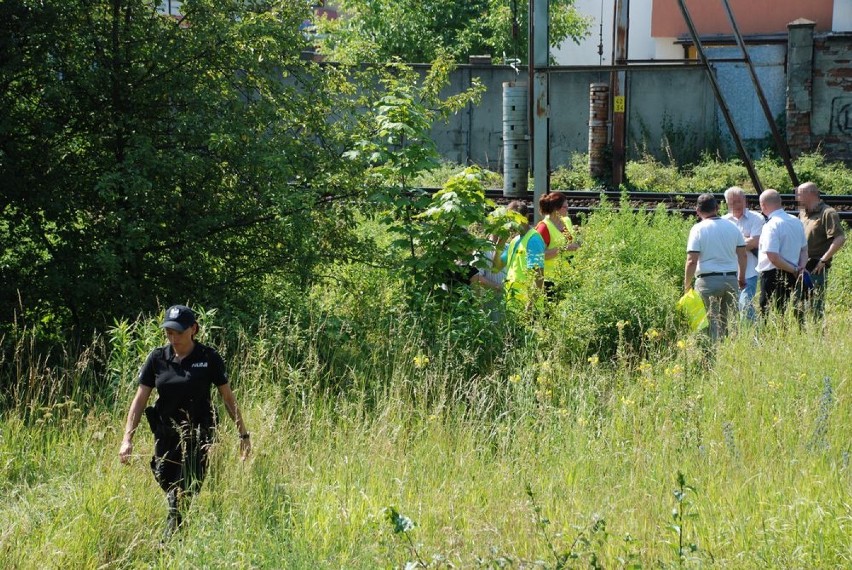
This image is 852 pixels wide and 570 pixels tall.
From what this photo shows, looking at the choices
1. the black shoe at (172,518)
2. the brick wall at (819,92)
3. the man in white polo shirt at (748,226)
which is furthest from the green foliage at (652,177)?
the black shoe at (172,518)

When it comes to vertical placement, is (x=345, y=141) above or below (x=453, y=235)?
above

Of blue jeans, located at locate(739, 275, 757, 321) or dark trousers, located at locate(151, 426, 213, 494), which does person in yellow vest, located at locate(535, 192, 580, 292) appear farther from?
dark trousers, located at locate(151, 426, 213, 494)

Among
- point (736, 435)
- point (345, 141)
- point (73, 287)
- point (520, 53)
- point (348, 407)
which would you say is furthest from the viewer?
point (520, 53)

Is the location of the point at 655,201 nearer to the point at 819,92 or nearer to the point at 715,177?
the point at 715,177

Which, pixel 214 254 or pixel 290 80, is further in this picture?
pixel 290 80

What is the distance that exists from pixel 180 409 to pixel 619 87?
59.6 ft

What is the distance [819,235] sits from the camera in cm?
1020

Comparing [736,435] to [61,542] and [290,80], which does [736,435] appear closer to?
[61,542]

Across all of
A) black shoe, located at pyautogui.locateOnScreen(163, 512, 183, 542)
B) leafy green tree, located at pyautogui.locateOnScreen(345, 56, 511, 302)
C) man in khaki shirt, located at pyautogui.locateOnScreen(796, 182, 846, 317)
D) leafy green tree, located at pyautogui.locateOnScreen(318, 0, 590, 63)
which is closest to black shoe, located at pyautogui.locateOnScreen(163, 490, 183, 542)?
black shoe, located at pyautogui.locateOnScreen(163, 512, 183, 542)

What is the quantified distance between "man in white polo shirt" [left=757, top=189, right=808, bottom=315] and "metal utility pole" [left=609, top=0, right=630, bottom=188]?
1148 centimetres

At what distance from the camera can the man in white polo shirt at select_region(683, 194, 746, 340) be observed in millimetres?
9008

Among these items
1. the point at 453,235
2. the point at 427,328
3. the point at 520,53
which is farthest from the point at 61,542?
the point at 520,53

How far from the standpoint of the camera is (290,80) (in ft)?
35.9

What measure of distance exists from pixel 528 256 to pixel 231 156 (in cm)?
286
